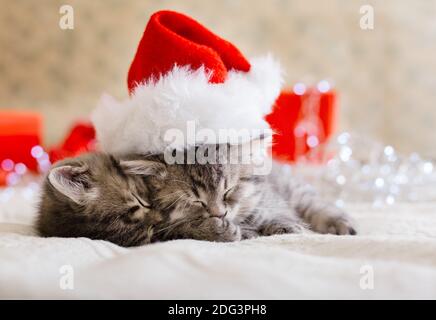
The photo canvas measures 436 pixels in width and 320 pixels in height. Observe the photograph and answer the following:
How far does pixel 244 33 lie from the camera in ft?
13.4

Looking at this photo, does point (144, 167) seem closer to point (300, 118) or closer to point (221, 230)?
point (221, 230)

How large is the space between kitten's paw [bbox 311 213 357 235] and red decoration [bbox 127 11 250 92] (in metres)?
0.46

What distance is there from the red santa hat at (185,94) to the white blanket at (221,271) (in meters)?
0.32

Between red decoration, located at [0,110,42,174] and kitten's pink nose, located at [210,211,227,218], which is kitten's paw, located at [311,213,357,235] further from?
red decoration, located at [0,110,42,174]

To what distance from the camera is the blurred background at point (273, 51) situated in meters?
3.75

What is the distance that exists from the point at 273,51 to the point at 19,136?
215cm

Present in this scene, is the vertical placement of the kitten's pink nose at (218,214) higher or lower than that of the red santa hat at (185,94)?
lower

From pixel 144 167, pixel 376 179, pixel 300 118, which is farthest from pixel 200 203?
pixel 300 118

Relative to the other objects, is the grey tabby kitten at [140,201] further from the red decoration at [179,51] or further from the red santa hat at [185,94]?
the red decoration at [179,51]

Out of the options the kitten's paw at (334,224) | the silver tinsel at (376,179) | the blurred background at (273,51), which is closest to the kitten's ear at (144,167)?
the kitten's paw at (334,224)

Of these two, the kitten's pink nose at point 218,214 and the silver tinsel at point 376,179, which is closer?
the kitten's pink nose at point 218,214

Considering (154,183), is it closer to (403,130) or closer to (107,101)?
(107,101)

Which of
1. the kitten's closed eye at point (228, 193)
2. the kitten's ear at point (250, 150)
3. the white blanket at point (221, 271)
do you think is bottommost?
the white blanket at point (221, 271)
